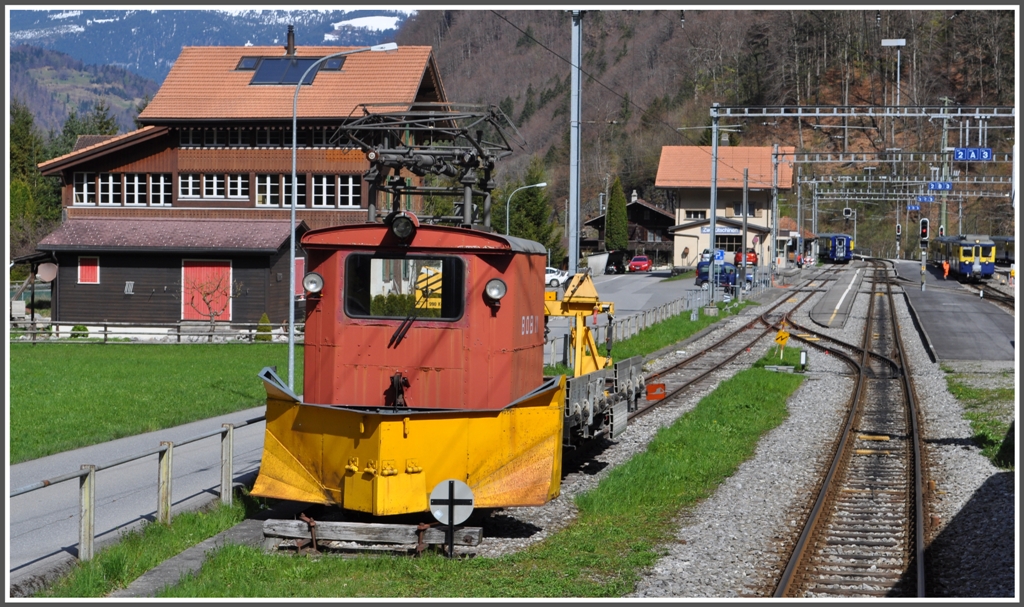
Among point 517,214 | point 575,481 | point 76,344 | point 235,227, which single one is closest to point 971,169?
point 517,214

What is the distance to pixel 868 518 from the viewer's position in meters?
12.3

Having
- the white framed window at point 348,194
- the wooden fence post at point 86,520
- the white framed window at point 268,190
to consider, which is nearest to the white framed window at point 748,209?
the white framed window at point 348,194

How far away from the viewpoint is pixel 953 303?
50.2 metres

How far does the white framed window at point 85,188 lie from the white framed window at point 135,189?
1.34 metres

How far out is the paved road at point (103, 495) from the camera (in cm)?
1046

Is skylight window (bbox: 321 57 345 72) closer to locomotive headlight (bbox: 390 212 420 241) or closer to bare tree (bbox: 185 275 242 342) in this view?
bare tree (bbox: 185 275 242 342)

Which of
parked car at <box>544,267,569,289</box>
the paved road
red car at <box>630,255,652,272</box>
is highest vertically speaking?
red car at <box>630,255,652,272</box>

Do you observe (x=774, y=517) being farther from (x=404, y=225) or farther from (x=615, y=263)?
(x=615, y=263)

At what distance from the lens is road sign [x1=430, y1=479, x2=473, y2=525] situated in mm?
10078

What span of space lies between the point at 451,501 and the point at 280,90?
3649 cm

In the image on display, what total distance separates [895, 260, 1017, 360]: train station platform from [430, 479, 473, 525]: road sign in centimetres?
1776

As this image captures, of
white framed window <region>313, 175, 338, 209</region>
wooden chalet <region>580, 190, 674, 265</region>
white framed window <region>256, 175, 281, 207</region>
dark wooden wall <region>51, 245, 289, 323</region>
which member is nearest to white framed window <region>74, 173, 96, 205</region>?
dark wooden wall <region>51, 245, 289, 323</region>

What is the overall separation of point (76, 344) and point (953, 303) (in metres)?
35.6

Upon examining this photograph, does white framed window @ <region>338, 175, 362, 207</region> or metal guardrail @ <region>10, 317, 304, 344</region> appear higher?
white framed window @ <region>338, 175, 362, 207</region>
